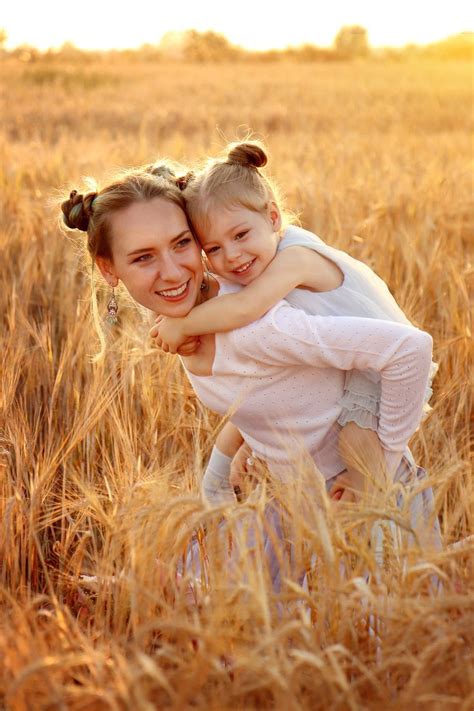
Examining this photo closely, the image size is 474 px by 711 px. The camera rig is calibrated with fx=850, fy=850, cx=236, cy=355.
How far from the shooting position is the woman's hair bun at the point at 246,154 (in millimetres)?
1720

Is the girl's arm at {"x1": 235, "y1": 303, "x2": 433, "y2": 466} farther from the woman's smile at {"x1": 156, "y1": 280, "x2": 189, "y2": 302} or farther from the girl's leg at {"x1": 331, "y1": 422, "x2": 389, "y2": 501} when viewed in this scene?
the woman's smile at {"x1": 156, "y1": 280, "x2": 189, "y2": 302}

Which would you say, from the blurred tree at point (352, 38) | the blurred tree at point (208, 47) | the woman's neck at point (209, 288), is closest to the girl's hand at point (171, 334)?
the woman's neck at point (209, 288)

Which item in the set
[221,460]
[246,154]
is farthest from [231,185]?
[221,460]

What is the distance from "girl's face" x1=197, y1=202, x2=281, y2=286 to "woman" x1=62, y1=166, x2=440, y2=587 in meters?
0.04

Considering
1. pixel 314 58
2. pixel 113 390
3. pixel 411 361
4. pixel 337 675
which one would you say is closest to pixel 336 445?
pixel 411 361

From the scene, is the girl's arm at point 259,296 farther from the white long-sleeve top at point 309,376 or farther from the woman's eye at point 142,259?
the woman's eye at point 142,259

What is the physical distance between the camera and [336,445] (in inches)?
71.5

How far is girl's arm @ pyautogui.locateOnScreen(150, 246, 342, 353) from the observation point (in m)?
1.63

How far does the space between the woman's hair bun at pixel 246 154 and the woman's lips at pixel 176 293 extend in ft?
0.87

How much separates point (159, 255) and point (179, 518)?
718 millimetres

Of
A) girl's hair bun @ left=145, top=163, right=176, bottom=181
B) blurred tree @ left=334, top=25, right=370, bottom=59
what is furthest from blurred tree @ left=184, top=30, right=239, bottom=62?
girl's hair bun @ left=145, top=163, right=176, bottom=181

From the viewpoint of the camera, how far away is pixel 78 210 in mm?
1829

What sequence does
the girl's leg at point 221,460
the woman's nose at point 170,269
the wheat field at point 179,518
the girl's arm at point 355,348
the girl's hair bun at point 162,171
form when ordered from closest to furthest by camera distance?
the wheat field at point 179,518 < the girl's arm at point 355,348 < the woman's nose at point 170,269 < the girl's hair bun at point 162,171 < the girl's leg at point 221,460

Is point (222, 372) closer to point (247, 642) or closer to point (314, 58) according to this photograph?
point (247, 642)
